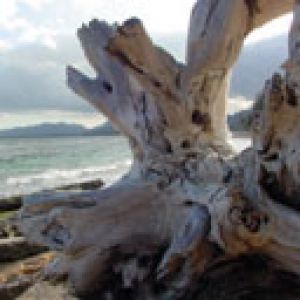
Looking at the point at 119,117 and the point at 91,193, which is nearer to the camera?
the point at 91,193

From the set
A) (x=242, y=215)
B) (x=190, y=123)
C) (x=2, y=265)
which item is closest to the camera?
(x=242, y=215)

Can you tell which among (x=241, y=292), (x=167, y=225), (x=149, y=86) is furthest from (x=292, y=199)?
(x=149, y=86)

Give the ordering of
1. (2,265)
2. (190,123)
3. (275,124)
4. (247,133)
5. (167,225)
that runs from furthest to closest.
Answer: (2,265), (190,123), (167,225), (247,133), (275,124)

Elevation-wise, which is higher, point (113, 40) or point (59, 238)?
point (113, 40)

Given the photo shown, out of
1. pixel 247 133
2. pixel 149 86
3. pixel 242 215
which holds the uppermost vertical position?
pixel 149 86

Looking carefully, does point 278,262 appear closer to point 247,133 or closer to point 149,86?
point 247,133

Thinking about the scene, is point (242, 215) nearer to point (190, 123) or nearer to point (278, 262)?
point (278, 262)
